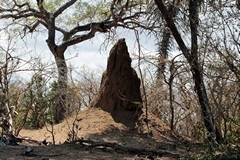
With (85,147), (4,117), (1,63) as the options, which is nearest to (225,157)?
(85,147)

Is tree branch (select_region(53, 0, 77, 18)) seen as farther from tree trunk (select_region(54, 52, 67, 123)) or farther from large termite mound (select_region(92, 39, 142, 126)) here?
large termite mound (select_region(92, 39, 142, 126))

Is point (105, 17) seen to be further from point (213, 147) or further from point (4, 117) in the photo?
point (213, 147)

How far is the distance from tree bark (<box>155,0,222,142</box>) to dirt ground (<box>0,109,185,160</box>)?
40.3 inches

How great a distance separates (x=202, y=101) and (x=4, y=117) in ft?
17.4

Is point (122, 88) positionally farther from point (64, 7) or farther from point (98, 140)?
point (64, 7)

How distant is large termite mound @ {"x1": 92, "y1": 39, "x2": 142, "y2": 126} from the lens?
11664mm

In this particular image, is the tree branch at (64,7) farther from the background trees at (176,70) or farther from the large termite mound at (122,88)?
the large termite mound at (122,88)

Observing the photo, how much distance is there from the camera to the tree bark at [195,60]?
8.05 metres

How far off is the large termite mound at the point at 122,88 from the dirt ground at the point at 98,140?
0.26m

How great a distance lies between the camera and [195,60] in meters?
8.12

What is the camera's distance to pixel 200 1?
8.95 m

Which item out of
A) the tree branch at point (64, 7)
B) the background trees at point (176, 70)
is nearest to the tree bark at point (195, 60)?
the background trees at point (176, 70)

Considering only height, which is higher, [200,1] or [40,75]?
[200,1]

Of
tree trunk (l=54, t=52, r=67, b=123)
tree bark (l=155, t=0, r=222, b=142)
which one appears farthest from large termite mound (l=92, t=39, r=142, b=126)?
tree bark (l=155, t=0, r=222, b=142)
